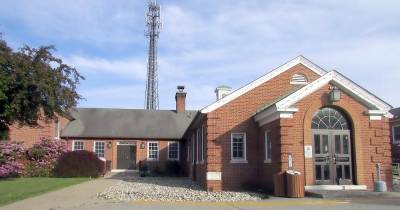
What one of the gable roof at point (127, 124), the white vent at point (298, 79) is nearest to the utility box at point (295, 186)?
the white vent at point (298, 79)

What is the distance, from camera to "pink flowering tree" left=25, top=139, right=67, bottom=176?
31094 mm

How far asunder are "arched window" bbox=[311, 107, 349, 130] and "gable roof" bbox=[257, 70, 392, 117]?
94cm

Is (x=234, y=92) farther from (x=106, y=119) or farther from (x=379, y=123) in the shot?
(x=106, y=119)

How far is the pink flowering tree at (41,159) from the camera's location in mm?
31094

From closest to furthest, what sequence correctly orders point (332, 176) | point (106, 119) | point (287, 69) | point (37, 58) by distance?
point (332, 176) → point (37, 58) → point (287, 69) → point (106, 119)

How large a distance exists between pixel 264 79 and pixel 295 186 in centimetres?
687

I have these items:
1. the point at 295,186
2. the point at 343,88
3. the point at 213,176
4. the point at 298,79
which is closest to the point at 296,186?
the point at 295,186

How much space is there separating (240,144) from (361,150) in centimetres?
536

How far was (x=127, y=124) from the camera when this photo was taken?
39.5 m

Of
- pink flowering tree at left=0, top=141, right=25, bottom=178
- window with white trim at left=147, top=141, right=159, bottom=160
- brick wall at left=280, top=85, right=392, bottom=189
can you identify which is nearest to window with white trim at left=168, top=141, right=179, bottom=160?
window with white trim at left=147, top=141, right=159, bottom=160

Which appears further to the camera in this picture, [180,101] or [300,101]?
[180,101]

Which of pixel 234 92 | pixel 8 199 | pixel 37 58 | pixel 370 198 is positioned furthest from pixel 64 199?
pixel 370 198

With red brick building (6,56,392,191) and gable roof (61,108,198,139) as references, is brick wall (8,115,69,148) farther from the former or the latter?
red brick building (6,56,392,191)

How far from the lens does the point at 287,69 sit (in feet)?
74.3
